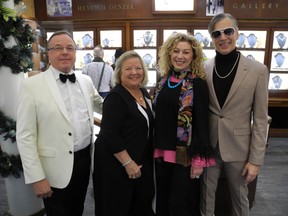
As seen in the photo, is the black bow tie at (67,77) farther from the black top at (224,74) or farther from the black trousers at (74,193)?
the black top at (224,74)

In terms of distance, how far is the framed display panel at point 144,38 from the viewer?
4.99 meters

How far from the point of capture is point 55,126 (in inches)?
67.6

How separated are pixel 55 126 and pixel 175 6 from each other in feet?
12.6

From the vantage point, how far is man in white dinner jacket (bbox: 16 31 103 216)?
1.68 m

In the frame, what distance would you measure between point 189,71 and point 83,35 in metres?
3.95

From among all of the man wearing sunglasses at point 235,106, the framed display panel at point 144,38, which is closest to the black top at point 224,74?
the man wearing sunglasses at point 235,106

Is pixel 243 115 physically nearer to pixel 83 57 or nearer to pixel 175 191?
pixel 175 191

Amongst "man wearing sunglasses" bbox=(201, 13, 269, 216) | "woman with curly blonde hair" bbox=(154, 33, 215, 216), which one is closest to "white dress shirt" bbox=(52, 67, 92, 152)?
"woman with curly blonde hair" bbox=(154, 33, 215, 216)

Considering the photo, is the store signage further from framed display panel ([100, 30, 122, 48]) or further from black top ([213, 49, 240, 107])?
black top ([213, 49, 240, 107])

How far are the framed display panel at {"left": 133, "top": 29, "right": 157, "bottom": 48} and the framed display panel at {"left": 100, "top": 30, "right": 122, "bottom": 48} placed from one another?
1.04ft

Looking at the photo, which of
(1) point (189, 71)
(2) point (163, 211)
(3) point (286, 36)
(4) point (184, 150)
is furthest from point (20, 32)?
(3) point (286, 36)

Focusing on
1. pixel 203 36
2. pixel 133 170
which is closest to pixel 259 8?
pixel 203 36

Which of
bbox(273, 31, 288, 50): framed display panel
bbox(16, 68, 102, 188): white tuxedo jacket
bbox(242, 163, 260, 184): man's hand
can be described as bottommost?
bbox(242, 163, 260, 184): man's hand

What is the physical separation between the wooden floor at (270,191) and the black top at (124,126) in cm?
134
